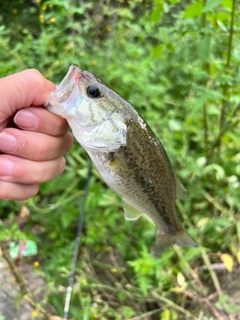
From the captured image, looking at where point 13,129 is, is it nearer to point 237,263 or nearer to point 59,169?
point 59,169

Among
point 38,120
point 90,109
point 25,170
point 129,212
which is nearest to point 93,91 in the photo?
point 90,109

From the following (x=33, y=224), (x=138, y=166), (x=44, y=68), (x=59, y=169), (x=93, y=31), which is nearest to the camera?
(x=138, y=166)

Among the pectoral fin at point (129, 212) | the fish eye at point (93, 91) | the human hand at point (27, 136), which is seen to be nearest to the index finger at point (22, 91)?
the human hand at point (27, 136)

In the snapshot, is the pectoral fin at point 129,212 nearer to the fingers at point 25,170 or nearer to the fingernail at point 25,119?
the fingers at point 25,170

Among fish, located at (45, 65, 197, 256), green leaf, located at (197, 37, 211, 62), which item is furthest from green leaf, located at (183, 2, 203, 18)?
fish, located at (45, 65, 197, 256)

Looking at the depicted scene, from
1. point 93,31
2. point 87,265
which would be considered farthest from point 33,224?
point 93,31

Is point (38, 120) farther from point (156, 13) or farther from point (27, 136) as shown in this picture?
point (156, 13)

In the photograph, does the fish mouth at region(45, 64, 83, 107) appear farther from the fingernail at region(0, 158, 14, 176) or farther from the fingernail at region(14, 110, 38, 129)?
the fingernail at region(0, 158, 14, 176)
